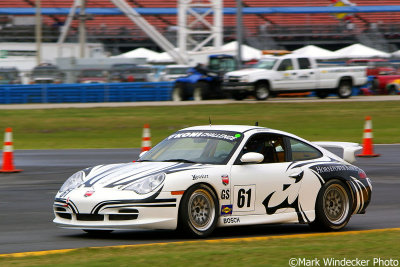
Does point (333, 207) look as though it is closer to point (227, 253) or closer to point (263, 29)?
point (227, 253)

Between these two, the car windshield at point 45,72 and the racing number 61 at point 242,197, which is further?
the car windshield at point 45,72

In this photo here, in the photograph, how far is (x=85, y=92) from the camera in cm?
3703

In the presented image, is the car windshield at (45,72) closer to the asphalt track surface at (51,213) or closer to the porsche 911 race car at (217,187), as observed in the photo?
the asphalt track surface at (51,213)

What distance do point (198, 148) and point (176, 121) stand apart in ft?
62.3

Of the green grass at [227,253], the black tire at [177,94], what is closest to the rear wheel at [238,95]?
the black tire at [177,94]

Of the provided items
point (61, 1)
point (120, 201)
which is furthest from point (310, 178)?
point (61, 1)

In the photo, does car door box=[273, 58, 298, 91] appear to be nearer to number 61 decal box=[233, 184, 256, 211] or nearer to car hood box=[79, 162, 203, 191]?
number 61 decal box=[233, 184, 256, 211]

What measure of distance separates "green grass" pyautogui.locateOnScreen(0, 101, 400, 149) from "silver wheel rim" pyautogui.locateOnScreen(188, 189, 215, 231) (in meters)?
13.6

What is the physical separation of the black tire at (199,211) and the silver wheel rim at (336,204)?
158cm

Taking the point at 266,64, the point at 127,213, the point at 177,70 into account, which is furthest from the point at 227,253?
the point at 177,70

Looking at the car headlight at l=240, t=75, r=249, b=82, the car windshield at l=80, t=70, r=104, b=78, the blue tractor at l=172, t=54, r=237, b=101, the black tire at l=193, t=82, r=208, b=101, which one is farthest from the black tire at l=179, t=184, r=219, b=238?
the car windshield at l=80, t=70, r=104, b=78

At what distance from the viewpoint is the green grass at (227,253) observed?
6238 millimetres

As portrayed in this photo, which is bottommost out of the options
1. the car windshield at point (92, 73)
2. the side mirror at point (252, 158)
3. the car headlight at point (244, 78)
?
the side mirror at point (252, 158)

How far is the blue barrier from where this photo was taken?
120ft
